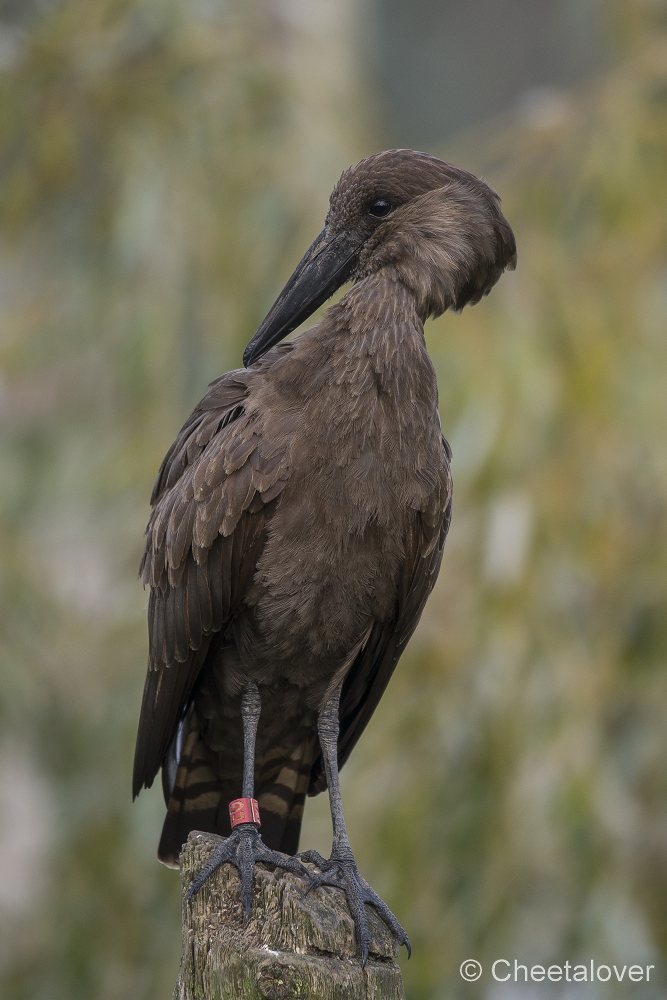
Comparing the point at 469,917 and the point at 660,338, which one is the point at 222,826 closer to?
the point at 469,917

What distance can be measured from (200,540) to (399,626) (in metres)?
0.47

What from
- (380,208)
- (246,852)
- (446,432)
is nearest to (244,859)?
(246,852)

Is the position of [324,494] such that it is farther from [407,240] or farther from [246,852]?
[246,852]

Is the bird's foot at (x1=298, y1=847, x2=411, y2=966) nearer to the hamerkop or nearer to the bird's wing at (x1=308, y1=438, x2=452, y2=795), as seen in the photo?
the hamerkop

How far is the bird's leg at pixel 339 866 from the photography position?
7.67ft

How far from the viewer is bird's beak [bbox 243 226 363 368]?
8.84 feet

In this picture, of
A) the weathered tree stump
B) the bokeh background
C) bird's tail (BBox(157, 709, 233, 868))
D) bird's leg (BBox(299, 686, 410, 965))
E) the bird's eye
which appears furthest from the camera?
the bokeh background

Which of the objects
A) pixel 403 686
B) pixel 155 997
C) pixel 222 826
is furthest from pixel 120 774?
pixel 222 826

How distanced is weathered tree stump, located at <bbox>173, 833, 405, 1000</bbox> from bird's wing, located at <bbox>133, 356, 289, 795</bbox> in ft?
1.69

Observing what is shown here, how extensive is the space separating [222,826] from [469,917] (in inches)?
39.6

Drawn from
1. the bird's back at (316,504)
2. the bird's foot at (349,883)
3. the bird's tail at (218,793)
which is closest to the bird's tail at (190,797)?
the bird's tail at (218,793)

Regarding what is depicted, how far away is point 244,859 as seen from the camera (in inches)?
90.4

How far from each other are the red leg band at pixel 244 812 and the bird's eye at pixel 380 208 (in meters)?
1.21

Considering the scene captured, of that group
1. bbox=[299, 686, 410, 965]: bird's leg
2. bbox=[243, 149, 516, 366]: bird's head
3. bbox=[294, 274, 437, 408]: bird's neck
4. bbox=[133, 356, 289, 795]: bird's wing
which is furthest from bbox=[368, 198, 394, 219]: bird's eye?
bbox=[299, 686, 410, 965]: bird's leg
